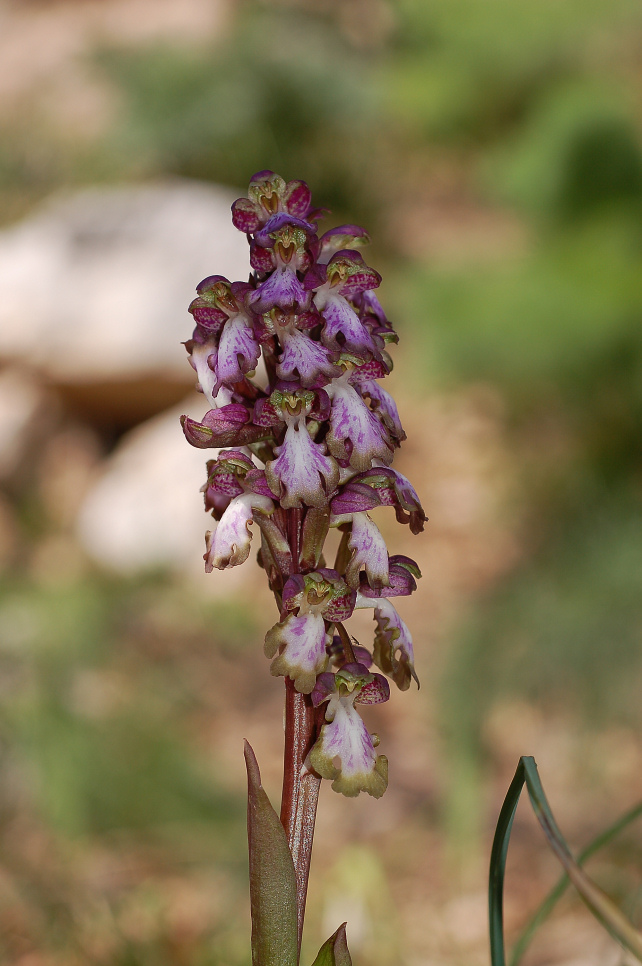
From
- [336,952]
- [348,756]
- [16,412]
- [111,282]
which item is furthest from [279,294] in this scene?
[111,282]

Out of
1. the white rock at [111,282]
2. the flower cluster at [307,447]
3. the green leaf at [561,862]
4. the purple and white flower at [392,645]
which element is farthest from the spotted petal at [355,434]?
the white rock at [111,282]

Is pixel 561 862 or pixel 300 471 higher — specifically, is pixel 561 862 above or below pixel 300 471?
below

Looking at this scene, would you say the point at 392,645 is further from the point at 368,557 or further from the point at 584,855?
the point at 584,855

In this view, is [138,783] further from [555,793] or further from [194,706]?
[555,793]

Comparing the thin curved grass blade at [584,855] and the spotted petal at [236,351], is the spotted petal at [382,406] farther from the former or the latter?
the thin curved grass blade at [584,855]

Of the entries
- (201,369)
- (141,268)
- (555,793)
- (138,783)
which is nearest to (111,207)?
(141,268)

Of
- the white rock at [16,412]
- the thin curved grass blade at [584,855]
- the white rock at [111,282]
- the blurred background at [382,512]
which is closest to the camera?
the thin curved grass blade at [584,855]
